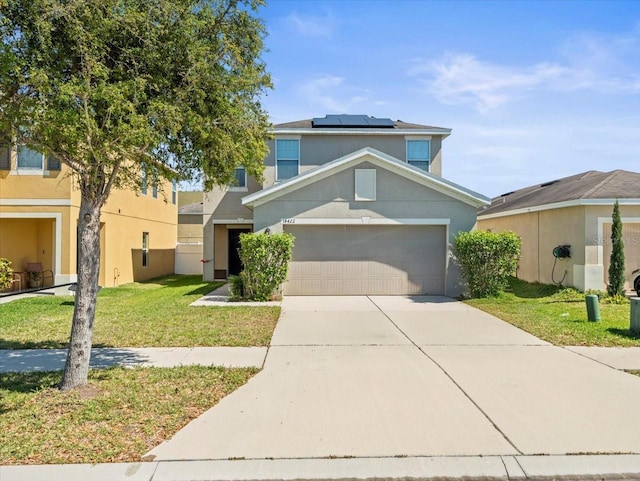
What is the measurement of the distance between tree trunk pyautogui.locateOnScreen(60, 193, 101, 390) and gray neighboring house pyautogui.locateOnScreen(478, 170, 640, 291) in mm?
13532

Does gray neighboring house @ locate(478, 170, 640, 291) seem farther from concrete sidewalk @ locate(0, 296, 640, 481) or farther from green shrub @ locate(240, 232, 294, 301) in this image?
green shrub @ locate(240, 232, 294, 301)

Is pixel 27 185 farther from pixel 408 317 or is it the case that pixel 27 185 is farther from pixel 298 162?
pixel 408 317

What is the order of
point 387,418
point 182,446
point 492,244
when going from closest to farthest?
1. point 182,446
2. point 387,418
3. point 492,244

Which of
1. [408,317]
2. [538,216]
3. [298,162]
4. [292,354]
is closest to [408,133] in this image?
[298,162]

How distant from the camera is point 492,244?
12867 millimetres

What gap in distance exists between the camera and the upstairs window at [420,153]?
1800 centimetres

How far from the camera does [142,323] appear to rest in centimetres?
931

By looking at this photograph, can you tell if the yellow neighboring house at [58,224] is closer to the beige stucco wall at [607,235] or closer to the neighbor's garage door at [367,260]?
the neighbor's garage door at [367,260]

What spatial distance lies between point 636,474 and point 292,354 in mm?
4636

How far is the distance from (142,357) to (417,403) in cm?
435

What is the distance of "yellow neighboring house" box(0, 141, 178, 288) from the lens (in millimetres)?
14289

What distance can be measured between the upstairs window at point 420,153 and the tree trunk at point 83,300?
14.7 metres

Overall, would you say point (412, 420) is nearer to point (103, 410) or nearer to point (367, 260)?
point (103, 410)

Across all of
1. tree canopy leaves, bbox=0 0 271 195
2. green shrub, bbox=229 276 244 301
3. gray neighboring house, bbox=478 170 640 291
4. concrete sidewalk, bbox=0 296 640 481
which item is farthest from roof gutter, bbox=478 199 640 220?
tree canopy leaves, bbox=0 0 271 195
